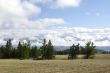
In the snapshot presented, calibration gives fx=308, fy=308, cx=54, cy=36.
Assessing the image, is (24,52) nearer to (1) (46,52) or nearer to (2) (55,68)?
(1) (46,52)

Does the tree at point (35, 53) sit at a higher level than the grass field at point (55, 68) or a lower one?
higher

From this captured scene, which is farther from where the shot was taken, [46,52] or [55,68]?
[46,52]

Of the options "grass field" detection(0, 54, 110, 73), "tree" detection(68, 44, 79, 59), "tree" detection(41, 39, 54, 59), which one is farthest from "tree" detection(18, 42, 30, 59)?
"grass field" detection(0, 54, 110, 73)

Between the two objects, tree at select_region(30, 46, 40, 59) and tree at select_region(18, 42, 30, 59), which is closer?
tree at select_region(18, 42, 30, 59)

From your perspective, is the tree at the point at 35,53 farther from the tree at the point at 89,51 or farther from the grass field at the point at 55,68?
the grass field at the point at 55,68

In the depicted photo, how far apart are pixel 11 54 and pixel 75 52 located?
3297cm

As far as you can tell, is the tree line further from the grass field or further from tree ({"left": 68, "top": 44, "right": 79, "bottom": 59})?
the grass field

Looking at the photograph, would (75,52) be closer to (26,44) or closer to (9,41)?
(26,44)

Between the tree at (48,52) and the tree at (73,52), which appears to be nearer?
the tree at (48,52)

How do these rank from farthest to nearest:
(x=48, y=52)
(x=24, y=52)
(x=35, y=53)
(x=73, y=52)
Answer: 1. (x=35, y=53)
2. (x=73, y=52)
3. (x=48, y=52)
4. (x=24, y=52)

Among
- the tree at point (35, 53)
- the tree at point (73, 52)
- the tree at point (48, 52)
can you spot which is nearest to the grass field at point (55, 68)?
the tree at point (48, 52)

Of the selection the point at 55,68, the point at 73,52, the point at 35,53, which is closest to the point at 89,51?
the point at 73,52

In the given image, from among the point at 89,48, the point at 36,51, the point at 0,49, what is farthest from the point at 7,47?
the point at 89,48

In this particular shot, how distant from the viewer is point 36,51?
465ft
